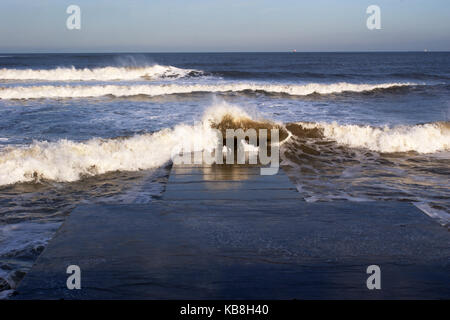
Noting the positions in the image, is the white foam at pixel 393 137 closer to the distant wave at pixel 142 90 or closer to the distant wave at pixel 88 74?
the distant wave at pixel 142 90

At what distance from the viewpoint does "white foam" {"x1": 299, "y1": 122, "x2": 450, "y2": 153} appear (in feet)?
32.0

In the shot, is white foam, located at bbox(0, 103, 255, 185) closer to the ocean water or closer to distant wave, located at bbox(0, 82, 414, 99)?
the ocean water

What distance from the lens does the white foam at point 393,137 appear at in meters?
9.74

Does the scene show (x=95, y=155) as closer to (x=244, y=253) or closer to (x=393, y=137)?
(x=244, y=253)

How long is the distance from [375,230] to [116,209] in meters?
2.27

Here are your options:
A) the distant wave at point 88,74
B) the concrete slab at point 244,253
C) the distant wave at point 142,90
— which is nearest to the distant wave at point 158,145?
the concrete slab at point 244,253

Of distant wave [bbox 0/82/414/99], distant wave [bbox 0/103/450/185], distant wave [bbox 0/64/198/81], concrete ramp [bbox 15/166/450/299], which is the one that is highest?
distant wave [bbox 0/64/198/81]

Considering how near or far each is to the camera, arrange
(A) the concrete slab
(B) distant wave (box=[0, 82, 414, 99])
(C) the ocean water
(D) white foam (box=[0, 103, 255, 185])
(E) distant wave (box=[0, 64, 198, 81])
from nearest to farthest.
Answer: (A) the concrete slab < (C) the ocean water < (D) white foam (box=[0, 103, 255, 185]) < (B) distant wave (box=[0, 82, 414, 99]) < (E) distant wave (box=[0, 64, 198, 81])

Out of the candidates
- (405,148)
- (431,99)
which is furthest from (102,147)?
(431,99)

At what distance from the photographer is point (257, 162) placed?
657 centimetres

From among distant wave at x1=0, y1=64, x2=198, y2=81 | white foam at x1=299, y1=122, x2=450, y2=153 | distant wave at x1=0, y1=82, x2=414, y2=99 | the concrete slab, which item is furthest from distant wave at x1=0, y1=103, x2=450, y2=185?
distant wave at x1=0, y1=64, x2=198, y2=81

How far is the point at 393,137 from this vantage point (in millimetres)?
9961

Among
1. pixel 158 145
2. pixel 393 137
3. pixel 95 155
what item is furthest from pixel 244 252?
pixel 393 137
